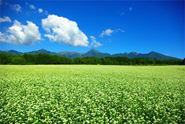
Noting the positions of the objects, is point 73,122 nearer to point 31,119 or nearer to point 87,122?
point 87,122

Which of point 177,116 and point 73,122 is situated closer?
point 73,122

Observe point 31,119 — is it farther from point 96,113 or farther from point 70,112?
point 96,113

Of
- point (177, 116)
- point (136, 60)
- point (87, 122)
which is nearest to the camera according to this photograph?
point (87, 122)

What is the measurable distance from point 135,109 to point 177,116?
2.07 m

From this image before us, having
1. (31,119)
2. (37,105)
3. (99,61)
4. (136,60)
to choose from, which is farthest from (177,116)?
(136,60)

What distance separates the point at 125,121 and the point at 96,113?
149 cm

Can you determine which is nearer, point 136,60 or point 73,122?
point 73,122

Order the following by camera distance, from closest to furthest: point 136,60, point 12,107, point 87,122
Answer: point 87,122 < point 12,107 < point 136,60

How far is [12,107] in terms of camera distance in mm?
5898

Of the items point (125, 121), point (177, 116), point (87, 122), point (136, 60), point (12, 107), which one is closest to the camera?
point (87, 122)

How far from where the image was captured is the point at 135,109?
6004 mm

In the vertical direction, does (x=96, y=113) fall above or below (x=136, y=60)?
below

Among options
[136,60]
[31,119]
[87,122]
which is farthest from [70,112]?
[136,60]

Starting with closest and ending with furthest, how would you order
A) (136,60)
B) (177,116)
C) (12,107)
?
(177,116), (12,107), (136,60)
